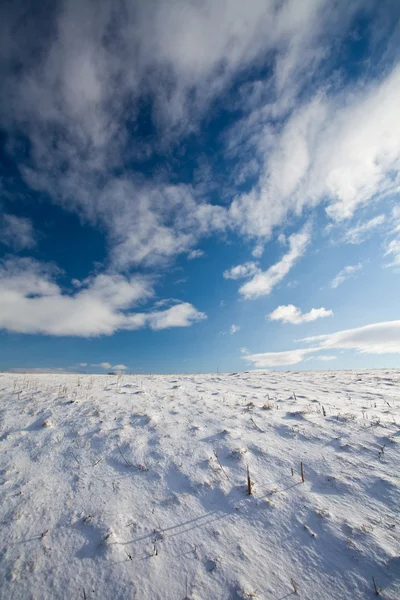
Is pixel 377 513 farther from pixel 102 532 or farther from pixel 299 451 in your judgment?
pixel 102 532

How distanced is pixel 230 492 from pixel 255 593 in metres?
1.40

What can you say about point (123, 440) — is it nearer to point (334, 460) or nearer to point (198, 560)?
point (198, 560)

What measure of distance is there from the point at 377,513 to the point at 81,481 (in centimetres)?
483

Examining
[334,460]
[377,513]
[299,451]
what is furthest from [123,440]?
[377,513]

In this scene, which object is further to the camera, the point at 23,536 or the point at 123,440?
the point at 123,440

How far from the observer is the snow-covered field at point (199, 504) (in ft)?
10.2

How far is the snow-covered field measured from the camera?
3.12 meters

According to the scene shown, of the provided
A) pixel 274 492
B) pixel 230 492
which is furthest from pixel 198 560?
pixel 274 492

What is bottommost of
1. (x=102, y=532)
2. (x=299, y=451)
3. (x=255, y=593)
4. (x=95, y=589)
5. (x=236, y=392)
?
(x=255, y=593)

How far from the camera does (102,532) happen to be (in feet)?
12.1

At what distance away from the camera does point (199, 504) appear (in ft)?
13.7

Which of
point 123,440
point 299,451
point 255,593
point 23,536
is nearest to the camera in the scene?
point 255,593

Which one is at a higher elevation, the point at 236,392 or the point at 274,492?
the point at 236,392

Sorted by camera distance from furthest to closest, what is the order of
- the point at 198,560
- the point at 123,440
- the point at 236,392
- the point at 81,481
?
1. the point at 236,392
2. the point at 123,440
3. the point at 81,481
4. the point at 198,560
